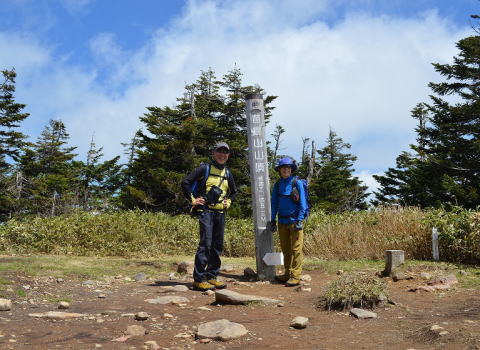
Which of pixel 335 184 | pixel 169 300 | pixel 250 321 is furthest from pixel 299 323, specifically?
pixel 335 184

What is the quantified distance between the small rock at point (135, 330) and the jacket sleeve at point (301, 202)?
303 cm

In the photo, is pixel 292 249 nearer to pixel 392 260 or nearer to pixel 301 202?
pixel 301 202

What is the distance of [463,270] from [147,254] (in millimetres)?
6724

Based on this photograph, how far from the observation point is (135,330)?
12.2 feet

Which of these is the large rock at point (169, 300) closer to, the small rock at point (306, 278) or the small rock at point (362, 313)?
the small rock at point (362, 313)

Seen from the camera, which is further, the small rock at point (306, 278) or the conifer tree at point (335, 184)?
the conifer tree at point (335, 184)

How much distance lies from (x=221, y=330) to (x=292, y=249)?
2.78 metres

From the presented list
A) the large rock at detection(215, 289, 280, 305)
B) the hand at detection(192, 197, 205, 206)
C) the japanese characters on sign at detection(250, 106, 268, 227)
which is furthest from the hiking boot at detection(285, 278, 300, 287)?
the hand at detection(192, 197, 205, 206)

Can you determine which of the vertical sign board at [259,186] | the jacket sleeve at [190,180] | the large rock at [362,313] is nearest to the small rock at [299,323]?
the large rock at [362,313]

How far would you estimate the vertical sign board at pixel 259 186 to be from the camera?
678 centimetres

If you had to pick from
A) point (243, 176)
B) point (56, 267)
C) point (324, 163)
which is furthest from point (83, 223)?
point (324, 163)

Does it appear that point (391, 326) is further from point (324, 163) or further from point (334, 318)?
point (324, 163)

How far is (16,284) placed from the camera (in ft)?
18.4

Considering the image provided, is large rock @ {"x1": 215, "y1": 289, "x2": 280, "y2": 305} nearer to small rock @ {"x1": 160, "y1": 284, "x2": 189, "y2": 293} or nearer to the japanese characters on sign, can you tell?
small rock @ {"x1": 160, "y1": 284, "x2": 189, "y2": 293}
